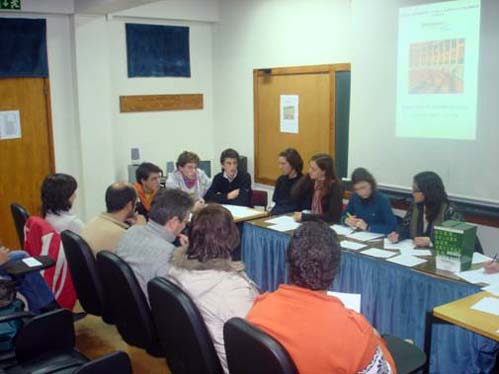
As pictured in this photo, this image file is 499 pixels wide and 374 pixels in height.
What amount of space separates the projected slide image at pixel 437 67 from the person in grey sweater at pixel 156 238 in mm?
2287

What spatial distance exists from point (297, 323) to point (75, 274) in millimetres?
1736

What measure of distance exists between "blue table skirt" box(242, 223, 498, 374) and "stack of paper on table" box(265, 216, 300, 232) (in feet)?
0.40

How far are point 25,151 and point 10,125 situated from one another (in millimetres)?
284

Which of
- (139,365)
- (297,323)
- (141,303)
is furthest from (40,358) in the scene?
(297,323)

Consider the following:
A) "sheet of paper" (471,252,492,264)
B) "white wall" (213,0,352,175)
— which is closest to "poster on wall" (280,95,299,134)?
"white wall" (213,0,352,175)

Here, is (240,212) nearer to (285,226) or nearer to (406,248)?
(285,226)

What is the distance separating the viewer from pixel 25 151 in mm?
5461

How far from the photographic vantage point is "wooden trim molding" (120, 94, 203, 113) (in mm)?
6016

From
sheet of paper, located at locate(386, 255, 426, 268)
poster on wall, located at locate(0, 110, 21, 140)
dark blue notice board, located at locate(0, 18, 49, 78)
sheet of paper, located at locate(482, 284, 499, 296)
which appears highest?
dark blue notice board, located at locate(0, 18, 49, 78)

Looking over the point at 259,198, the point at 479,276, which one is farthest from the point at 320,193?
the point at 479,276

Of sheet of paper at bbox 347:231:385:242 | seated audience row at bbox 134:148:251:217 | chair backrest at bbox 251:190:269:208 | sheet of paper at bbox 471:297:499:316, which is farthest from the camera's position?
chair backrest at bbox 251:190:269:208

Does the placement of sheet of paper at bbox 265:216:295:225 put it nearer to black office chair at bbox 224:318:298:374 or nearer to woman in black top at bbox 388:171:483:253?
woman in black top at bbox 388:171:483:253

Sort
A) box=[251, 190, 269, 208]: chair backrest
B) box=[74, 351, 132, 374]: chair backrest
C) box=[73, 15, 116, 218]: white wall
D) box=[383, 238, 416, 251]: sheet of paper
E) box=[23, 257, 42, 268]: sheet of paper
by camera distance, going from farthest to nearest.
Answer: box=[73, 15, 116, 218]: white wall < box=[251, 190, 269, 208]: chair backrest < box=[383, 238, 416, 251]: sheet of paper < box=[23, 257, 42, 268]: sheet of paper < box=[74, 351, 132, 374]: chair backrest

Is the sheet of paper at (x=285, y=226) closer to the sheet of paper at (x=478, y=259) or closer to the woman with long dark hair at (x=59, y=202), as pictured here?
the sheet of paper at (x=478, y=259)
